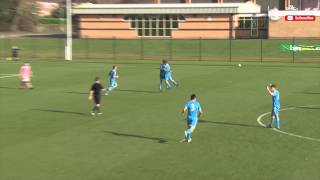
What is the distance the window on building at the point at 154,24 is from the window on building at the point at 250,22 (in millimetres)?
8681

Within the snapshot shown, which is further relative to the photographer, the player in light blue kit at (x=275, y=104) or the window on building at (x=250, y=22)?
the window on building at (x=250, y=22)

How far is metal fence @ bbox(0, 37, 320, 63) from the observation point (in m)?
64.6

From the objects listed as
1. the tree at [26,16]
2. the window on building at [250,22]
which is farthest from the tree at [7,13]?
the window on building at [250,22]

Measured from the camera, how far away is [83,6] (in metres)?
89.8

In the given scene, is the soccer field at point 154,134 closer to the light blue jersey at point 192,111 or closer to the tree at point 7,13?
the light blue jersey at point 192,111

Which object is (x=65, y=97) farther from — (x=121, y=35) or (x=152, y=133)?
(x=121, y=35)

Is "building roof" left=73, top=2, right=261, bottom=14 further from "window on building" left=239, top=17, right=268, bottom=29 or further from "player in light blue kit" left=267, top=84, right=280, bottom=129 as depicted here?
"player in light blue kit" left=267, top=84, right=280, bottom=129

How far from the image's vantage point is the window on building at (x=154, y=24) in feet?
284

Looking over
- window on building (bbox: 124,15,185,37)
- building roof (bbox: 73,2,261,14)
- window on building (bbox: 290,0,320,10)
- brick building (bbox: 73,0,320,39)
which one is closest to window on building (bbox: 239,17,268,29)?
brick building (bbox: 73,0,320,39)

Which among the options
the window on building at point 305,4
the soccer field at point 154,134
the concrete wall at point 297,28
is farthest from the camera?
the window on building at point 305,4

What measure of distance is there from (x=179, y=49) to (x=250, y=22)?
63.4 feet

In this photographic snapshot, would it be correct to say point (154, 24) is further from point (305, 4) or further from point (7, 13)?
point (7, 13)

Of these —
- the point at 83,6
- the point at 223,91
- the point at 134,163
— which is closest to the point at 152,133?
the point at 134,163

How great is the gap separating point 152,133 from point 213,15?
63796mm
